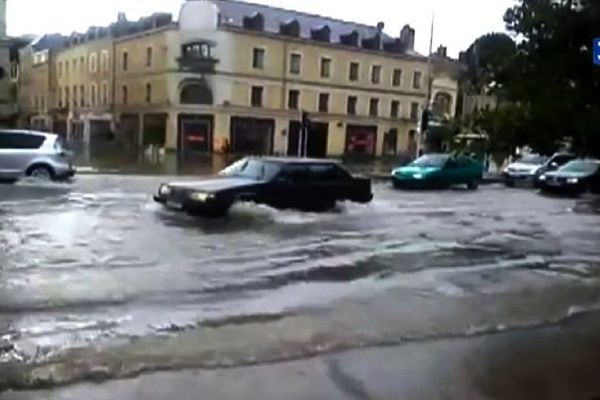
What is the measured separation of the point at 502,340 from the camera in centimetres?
817

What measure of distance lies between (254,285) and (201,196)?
7267 mm

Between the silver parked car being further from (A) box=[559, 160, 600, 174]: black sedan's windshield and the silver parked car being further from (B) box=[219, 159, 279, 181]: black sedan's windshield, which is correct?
(A) box=[559, 160, 600, 174]: black sedan's windshield

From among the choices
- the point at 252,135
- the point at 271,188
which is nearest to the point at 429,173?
the point at 271,188

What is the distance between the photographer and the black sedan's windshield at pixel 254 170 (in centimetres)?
1917

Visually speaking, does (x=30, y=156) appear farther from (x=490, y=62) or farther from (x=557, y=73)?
(x=557, y=73)

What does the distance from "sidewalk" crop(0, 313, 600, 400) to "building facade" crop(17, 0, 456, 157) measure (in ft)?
160

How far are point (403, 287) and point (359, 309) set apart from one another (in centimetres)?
167

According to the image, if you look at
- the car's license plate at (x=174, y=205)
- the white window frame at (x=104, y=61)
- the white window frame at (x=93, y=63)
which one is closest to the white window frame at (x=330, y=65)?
the white window frame at (x=104, y=61)

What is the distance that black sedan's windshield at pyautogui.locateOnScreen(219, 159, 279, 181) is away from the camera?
19172 mm

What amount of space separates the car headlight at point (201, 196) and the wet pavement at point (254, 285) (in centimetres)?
68

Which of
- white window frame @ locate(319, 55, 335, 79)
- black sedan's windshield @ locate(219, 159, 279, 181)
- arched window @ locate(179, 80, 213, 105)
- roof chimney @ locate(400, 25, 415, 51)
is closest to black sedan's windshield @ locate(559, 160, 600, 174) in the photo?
black sedan's windshield @ locate(219, 159, 279, 181)

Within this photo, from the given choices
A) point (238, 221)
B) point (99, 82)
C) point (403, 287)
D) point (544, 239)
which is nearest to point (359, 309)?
point (403, 287)

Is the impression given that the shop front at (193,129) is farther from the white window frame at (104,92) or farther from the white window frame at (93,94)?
the white window frame at (93,94)

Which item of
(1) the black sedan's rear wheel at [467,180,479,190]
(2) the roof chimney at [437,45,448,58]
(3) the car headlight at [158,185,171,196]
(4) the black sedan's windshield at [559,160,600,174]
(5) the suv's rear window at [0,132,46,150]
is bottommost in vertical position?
(1) the black sedan's rear wheel at [467,180,479,190]
